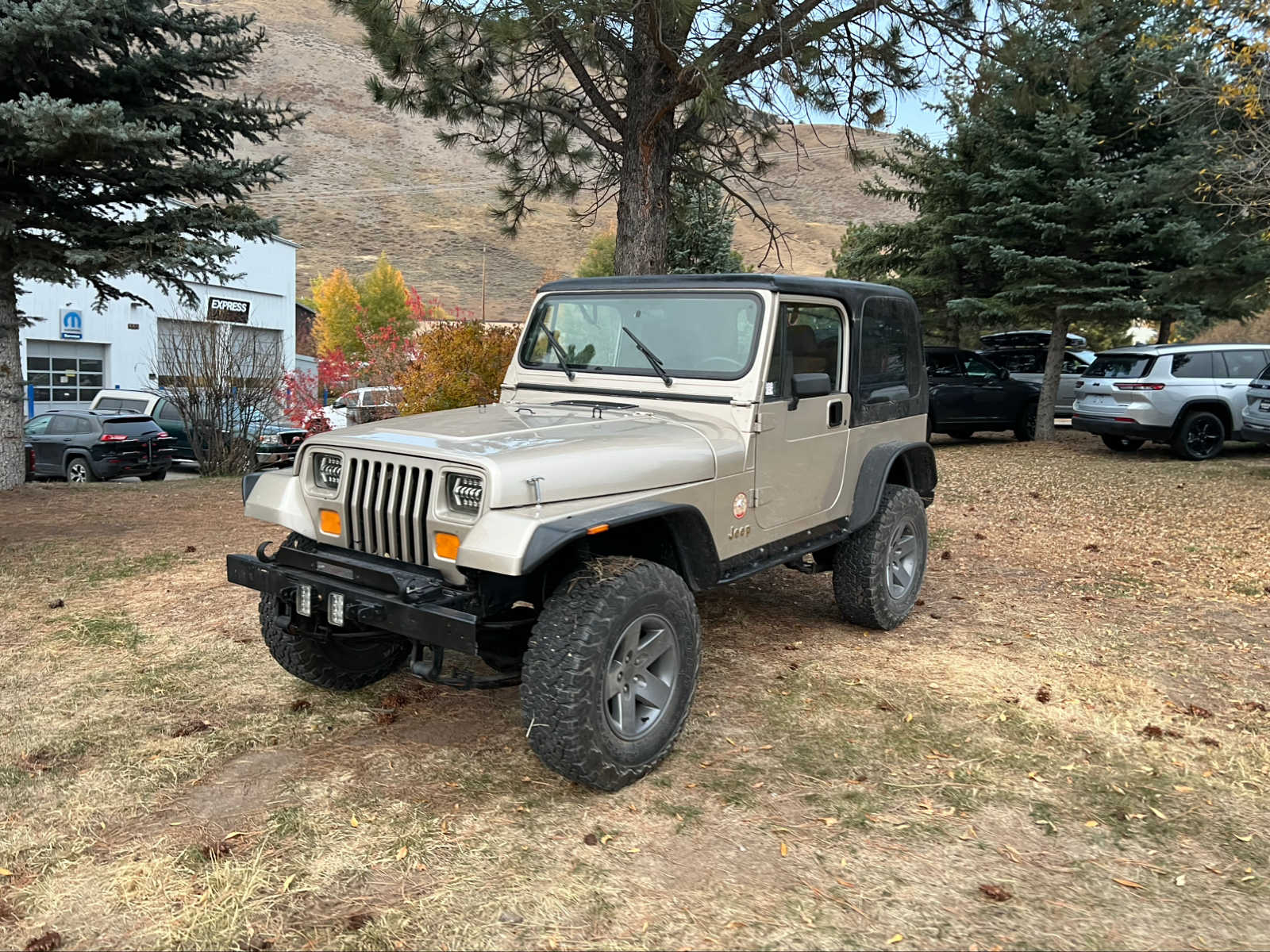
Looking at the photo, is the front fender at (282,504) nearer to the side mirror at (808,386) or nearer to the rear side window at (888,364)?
the side mirror at (808,386)

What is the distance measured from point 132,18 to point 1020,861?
9.44 m

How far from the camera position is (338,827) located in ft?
10.6

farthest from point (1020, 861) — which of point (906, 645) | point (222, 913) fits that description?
point (222, 913)

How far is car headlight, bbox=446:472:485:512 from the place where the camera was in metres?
3.32

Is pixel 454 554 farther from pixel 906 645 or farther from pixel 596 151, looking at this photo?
pixel 596 151

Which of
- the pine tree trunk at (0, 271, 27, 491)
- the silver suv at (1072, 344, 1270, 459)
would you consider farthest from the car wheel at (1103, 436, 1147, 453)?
the pine tree trunk at (0, 271, 27, 491)

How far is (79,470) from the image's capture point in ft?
46.5

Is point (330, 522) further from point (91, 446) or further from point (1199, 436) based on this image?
point (1199, 436)

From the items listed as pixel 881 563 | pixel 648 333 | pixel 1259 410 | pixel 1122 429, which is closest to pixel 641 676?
pixel 648 333

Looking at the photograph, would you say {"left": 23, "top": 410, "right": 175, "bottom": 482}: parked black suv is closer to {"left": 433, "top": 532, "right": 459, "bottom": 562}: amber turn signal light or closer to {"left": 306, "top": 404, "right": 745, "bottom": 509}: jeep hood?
{"left": 306, "top": 404, "right": 745, "bottom": 509}: jeep hood

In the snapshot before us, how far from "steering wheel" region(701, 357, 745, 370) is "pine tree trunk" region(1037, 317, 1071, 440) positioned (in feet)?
39.8

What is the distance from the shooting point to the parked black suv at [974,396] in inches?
592

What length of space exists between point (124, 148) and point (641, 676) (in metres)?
6.90

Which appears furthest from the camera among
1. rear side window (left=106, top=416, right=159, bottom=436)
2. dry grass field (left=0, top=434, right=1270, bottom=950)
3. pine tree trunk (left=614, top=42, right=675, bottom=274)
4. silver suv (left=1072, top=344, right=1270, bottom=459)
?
rear side window (left=106, top=416, right=159, bottom=436)
